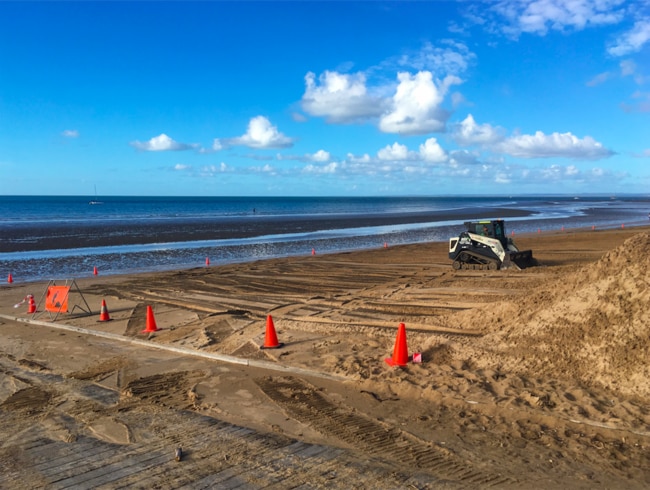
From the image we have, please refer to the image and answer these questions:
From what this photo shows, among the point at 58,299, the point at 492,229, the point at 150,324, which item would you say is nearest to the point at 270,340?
the point at 150,324

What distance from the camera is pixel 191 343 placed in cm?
1011

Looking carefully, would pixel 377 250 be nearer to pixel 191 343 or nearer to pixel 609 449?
pixel 191 343

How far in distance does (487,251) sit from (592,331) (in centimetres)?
1216

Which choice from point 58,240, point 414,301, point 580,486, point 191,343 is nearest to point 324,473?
point 580,486

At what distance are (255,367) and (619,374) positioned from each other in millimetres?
5600

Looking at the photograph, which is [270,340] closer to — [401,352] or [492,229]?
[401,352]

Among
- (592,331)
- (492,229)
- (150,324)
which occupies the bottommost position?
(150,324)

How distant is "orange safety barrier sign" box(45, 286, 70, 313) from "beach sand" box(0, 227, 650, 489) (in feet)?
1.76

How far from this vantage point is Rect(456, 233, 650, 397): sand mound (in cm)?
684

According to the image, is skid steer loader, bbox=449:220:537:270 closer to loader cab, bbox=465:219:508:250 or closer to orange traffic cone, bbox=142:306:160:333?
loader cab, bbox=465:219:508:250

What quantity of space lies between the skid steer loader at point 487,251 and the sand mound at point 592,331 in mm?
10056

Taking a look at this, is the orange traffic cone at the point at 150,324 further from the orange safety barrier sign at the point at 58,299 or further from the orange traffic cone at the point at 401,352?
the orange traffic cone at the point at 401,352

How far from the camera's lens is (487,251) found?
19328mm

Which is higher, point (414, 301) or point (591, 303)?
point (591, 303)
